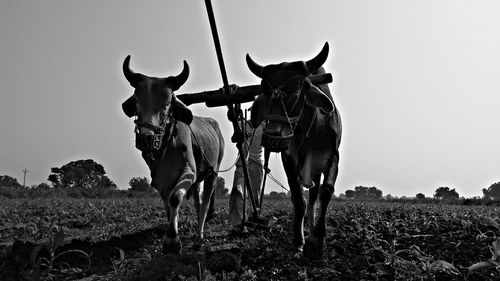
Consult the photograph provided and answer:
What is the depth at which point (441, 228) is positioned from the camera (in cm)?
696

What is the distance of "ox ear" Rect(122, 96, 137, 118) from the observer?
18.9 feet

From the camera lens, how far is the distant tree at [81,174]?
7212 centimetres

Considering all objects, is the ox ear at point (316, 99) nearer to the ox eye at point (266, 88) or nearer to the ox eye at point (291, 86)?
the ox eye at point (291, 86)

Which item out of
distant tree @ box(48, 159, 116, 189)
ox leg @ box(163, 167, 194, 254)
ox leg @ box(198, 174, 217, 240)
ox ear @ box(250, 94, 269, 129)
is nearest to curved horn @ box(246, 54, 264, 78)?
ox ear @ box(250, 94, 269, 129)

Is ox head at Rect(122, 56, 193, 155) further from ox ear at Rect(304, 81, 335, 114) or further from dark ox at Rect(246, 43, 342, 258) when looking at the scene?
ox ear at Rect(304, 81, 335, 114)

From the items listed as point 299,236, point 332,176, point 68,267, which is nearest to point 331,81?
point 332,176

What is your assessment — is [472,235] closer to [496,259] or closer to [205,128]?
[496,259]

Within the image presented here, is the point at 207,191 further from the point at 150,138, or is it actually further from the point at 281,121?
the point at 281,121

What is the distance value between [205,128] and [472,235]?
442 cm

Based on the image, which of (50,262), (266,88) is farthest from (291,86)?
(50,262)

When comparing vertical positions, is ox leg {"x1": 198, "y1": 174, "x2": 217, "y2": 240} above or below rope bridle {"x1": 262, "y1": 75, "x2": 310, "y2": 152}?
below

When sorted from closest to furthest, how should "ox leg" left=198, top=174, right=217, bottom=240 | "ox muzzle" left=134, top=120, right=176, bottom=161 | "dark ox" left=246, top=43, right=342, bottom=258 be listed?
1. "dark ox" left=246, top=43, right=342, bottom=258
2. "ox muzzle" left=134, top=120, right=176, bottom=161
3. "ox leg" left=198, top=174, right=217, bottom=240

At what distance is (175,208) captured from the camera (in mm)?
5348

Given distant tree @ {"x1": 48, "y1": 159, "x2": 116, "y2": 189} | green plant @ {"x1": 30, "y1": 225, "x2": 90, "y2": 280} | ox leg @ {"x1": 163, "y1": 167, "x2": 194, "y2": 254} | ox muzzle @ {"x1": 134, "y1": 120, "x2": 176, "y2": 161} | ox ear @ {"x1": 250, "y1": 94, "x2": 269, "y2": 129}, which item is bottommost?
green plant @ {"x1": 30, "y1": 225, "x2": 90, "y2": 280}
